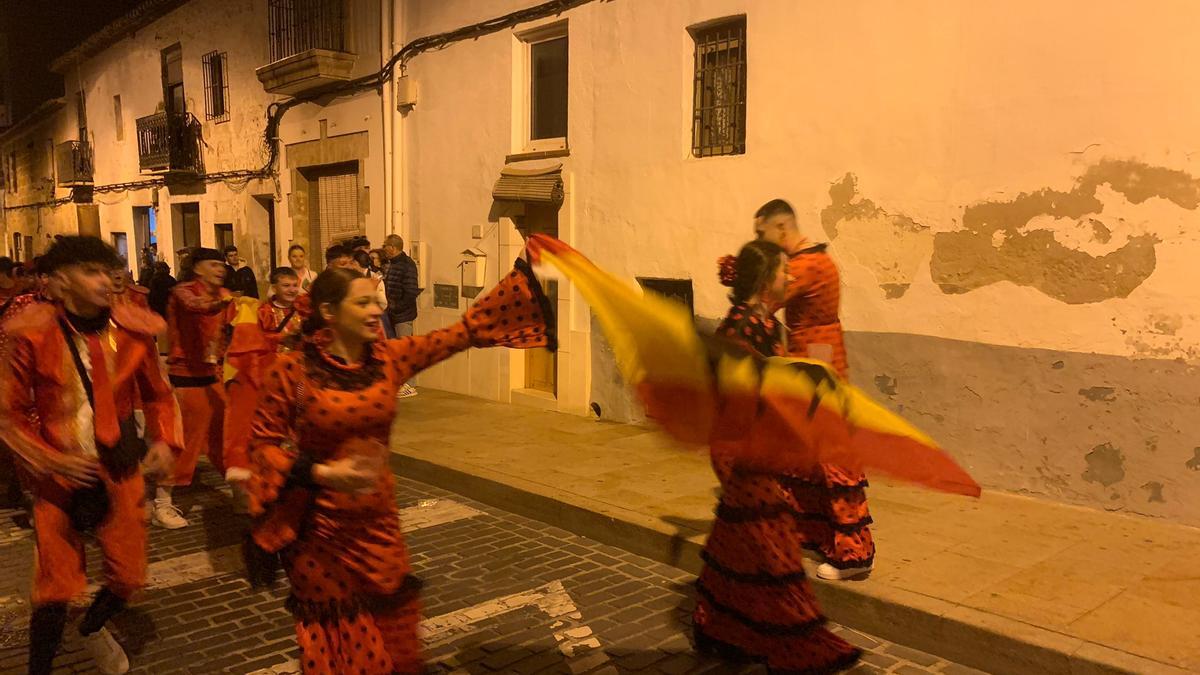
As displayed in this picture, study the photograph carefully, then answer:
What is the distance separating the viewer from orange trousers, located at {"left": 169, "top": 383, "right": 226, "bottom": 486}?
251 inches

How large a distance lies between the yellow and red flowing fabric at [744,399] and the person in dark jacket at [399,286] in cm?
819

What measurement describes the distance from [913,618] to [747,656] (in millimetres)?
1248

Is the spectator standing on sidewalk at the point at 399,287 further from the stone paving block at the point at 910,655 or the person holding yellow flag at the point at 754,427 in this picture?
the person holding yellow flag at the point at 754,427

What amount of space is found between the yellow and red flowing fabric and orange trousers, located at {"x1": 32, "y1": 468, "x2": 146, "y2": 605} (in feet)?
6.75

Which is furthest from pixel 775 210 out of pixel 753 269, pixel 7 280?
pixel 7 280

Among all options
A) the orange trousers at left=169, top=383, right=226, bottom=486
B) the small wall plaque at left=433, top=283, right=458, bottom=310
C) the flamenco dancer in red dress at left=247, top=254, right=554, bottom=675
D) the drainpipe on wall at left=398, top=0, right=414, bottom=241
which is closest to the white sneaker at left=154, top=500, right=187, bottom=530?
the orange trousers at left=169, top=383, right=226, bottom=486

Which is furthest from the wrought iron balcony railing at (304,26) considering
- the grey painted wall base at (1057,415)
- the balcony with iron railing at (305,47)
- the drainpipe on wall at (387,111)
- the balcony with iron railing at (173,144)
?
the grey painted wall base at (1057,415)

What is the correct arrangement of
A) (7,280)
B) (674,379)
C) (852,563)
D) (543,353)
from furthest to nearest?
(543,353)
(7,280)
(852,563)
(674,379)

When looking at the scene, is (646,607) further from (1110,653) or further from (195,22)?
(195,22)

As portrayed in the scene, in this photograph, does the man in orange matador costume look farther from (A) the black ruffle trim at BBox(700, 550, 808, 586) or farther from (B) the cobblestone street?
(A) the black ruffle trim at BBox(700, 550, 808, 586)

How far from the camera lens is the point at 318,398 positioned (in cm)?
284

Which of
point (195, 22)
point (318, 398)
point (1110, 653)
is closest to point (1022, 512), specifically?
point (1110, 653)

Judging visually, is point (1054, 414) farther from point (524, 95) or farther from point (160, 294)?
point (160, 294)

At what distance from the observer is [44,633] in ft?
11.6
